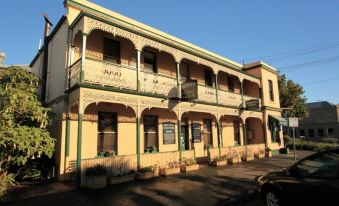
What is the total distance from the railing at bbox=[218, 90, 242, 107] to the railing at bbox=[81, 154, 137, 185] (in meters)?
7.59

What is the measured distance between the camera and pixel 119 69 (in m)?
10.9

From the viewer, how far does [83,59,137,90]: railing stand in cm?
996

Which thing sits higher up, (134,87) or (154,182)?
(134,87)

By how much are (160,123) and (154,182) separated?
455 centimetres

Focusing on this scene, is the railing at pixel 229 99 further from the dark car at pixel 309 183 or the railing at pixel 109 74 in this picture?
the dark car at pixel 309 183

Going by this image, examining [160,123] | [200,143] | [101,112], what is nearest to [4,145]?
[101,112]

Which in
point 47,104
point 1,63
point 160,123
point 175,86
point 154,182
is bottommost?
point 154,182

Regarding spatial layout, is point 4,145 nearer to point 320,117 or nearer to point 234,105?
point 234,105

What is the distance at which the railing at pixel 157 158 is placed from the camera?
1128 centimetres

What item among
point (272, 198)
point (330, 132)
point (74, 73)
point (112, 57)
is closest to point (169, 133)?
point (112, 57)

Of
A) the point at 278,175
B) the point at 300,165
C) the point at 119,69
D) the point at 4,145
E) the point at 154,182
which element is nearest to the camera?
the point at 300,165

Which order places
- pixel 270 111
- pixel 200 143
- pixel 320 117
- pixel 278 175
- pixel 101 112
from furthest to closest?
pixel 320 117, pixel 270 111, pixel 200 143, pixel 101 112, pixel 278 175

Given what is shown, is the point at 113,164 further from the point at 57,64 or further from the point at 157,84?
the point at 57,64

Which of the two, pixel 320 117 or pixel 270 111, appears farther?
pixel 320 117
